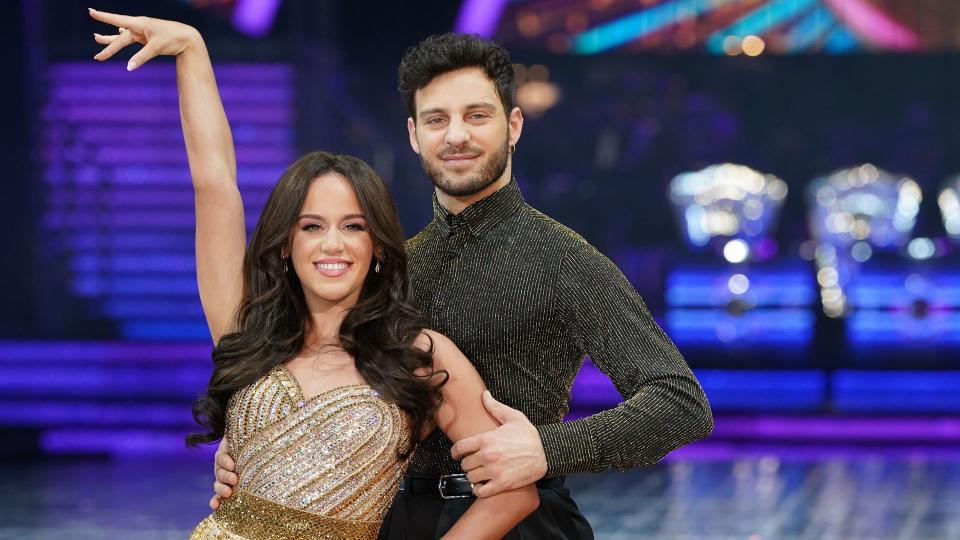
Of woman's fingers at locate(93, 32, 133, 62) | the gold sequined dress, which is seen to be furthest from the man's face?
woman's fingers at locate(93, 32, 133, 62)

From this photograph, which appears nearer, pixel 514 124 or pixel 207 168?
pixel 207 168

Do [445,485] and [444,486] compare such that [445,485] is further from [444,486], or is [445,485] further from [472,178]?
[472,178]

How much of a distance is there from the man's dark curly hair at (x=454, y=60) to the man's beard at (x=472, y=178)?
0.36 feet

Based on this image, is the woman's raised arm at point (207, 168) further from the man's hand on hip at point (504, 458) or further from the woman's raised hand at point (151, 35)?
the man's hand on hip at point (504, 458)

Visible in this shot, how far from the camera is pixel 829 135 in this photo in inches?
→ 352

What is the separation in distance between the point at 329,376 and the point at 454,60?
2.14ft

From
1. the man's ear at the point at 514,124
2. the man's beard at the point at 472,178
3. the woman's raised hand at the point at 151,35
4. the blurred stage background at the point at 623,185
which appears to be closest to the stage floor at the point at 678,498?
the blurred stage background at the point at 623,185

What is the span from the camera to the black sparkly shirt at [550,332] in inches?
90.7

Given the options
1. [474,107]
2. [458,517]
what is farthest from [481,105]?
[458,517]

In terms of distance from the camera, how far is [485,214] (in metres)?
2.60

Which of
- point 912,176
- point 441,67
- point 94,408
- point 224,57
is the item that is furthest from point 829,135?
point 441,67

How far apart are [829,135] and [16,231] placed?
545 cm

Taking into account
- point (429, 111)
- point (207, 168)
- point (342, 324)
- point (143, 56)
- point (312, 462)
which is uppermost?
point (143, 56)

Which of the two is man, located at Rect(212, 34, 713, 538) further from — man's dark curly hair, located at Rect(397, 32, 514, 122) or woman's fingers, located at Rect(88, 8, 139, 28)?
woman's fingers, located at Rect(88, 8, 139, 28)
